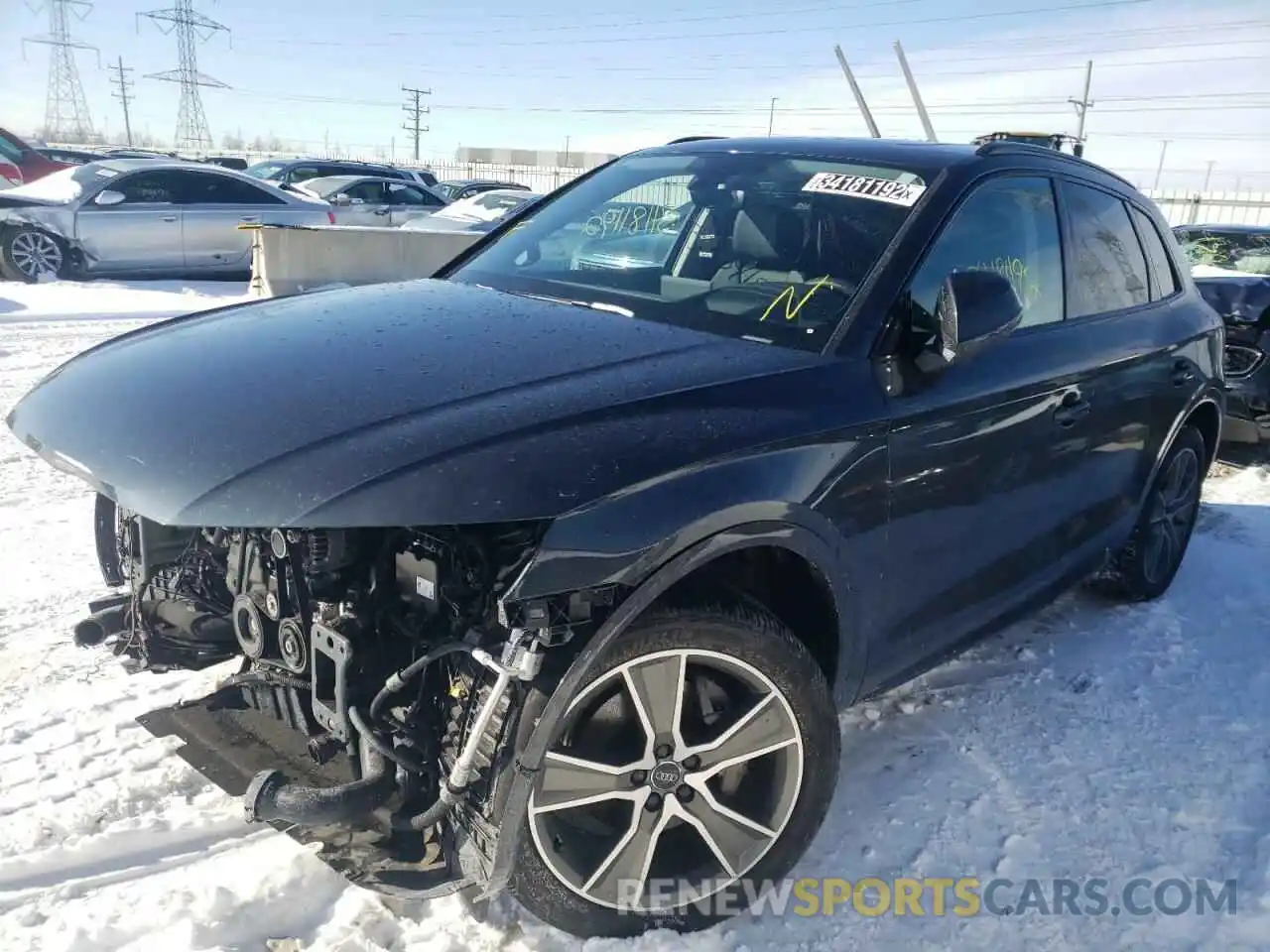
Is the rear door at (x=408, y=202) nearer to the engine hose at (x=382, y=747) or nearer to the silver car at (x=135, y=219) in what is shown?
the silver car at (x=135, y=219)

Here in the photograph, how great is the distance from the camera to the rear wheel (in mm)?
11344

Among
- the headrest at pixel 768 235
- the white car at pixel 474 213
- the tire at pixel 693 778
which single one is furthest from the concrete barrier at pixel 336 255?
the tire at pixel 693 778

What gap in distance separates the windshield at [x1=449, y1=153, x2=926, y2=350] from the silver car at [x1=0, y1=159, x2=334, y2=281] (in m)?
9.40

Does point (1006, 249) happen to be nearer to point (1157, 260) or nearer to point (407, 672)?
point (1157, 260)

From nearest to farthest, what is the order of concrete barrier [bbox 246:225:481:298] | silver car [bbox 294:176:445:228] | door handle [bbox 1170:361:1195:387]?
door handle [bbox 1170:361:1195:387], concrete barrier [bbox 246:225:481:298], silver car [bbox 294:176:445:228]

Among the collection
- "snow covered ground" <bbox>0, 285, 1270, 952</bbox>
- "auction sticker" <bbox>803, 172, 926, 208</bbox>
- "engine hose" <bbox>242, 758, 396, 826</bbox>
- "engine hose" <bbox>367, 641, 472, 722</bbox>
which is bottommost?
"snow covered ground" <bbox>0, 285, 1270, 952</bbox>

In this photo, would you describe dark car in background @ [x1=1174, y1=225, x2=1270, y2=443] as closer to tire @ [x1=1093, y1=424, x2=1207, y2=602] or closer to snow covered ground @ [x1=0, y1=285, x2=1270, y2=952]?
tire @ [x1=1093, y1=424, x2=1207, y2=602]

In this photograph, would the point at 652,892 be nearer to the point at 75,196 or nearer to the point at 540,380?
the point at 540,380

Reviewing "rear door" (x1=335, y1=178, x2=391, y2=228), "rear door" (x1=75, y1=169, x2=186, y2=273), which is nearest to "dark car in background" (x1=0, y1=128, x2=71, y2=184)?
"rear door" (x1=75, y1=169, x2=186, y2=273)

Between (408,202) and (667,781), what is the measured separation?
1651 cm

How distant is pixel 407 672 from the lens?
203 cm

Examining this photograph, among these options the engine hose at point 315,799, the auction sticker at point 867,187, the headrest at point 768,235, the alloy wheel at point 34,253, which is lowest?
the alloy wheel at point 34,253

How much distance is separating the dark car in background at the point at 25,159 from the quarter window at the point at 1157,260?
1392 cm

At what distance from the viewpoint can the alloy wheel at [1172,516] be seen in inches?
170
